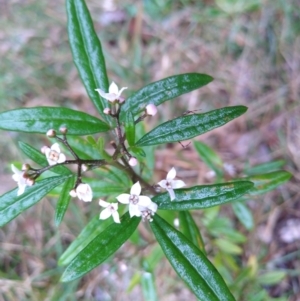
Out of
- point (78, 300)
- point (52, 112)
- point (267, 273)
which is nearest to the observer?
point (52, 112)

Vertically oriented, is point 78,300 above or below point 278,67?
below

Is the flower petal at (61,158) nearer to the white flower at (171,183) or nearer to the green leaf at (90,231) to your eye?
the white flower at (171,183)

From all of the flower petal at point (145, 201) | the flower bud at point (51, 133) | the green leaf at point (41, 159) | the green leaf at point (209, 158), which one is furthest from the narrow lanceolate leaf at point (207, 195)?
the green leaf at point (209, 158)

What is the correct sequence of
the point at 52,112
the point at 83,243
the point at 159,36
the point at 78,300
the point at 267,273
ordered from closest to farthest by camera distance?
the point at 52,112 → the point at 83,243 → the point at 267,273 → the point at 78,300 → the point at 159,36

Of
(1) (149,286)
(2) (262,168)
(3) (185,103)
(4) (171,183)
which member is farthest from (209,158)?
(3) (185,103)

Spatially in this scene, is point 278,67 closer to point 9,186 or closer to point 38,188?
point 9,186

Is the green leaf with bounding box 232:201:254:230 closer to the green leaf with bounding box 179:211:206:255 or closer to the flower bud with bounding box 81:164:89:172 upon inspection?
the green leaf with bounding box 179:211:206:255

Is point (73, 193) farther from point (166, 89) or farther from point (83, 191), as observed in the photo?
point (166, 89)

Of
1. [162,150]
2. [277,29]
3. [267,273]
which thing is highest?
[277,29]

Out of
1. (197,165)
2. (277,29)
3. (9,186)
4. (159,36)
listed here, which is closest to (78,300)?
(9,186)
